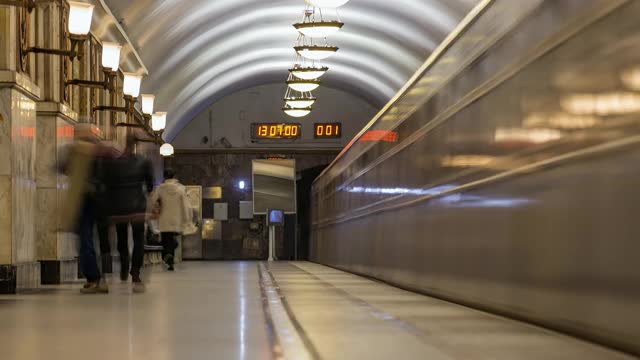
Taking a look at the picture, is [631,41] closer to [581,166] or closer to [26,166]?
[581,166]

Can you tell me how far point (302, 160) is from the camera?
3525cm

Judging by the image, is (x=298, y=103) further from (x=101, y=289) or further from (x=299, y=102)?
(x=101, y=289)

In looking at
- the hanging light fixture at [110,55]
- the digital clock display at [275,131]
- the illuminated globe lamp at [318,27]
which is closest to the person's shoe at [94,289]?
the hanging light fixture at [110,55]

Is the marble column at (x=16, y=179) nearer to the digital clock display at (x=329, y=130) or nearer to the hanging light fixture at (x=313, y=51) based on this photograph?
the hanging light fixture at (x=313, y=51)

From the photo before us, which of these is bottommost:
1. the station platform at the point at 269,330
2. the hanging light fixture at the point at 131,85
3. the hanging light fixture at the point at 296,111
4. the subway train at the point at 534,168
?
the station platform at the point at 269,330

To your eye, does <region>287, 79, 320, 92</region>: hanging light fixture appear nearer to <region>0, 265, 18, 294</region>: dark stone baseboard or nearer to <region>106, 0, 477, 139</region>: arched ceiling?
<region>106, 0, 477, 139</region>: arched ceiling

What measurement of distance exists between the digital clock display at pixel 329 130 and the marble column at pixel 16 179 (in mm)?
24647

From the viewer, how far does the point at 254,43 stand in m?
29.5

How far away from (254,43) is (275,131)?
5812 mm

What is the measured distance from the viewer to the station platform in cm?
439

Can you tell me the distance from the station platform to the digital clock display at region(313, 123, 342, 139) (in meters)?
26.5

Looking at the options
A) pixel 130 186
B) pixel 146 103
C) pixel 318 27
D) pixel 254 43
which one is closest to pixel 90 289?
pixel 130 186

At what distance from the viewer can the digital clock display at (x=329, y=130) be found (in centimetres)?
3522

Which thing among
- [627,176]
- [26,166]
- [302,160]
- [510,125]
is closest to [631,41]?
[627,176]
